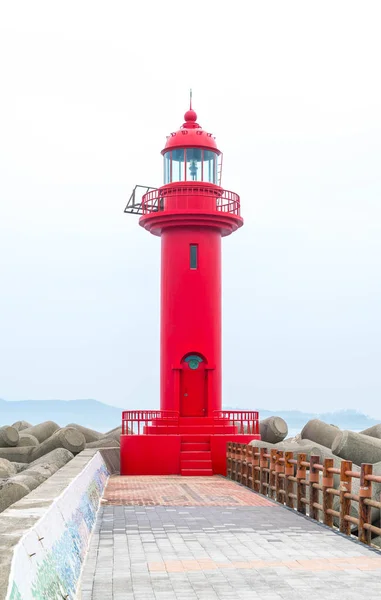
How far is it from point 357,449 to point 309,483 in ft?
16.7

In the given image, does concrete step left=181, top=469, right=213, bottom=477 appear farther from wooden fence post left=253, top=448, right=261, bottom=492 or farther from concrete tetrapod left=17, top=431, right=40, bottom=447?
concrete tetrapod left=17, top=431, right=40, bottom=447

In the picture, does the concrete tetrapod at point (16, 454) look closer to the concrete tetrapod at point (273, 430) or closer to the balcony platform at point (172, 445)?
the balcony platform at point (172, 445)

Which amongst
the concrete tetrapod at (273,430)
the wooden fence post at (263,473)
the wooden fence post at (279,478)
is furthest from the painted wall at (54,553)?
the concrete tetrapod at (273,430)

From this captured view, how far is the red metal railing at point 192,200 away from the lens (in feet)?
82.9

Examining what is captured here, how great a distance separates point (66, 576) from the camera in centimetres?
686

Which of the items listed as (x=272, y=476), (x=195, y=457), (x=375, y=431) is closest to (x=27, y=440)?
(x=195, y=457)

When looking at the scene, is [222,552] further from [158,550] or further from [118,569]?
[118,569]

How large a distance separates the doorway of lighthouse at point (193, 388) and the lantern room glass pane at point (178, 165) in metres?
5.58

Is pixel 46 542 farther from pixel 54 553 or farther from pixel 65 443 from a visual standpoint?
pixel 65 443

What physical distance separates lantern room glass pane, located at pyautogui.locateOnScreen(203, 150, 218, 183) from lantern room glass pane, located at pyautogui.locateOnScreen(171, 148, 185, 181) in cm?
67

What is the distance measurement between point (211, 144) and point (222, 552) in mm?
18531

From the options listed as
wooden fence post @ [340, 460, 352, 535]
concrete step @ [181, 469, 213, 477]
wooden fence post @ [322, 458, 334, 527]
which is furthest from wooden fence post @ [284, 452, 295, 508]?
concrete step @ [181, 469, 213, 477]

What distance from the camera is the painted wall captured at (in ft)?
16.6

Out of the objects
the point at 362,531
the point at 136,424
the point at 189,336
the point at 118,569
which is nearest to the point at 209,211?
the point at 189,336
